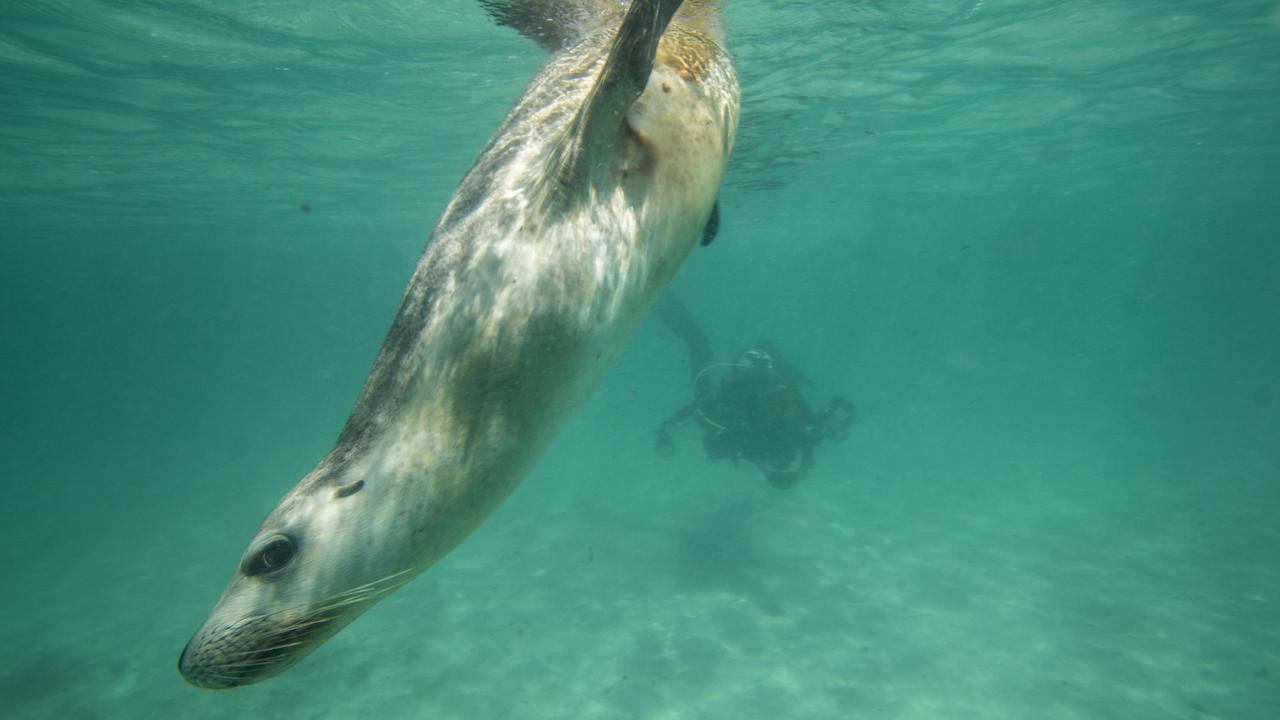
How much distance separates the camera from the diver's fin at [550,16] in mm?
6141

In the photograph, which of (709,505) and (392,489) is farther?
(709,505)

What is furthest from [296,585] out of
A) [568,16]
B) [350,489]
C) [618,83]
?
[568,16]

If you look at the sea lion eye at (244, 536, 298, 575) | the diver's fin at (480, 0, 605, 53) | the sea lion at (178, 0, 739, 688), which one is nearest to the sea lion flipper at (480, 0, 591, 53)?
the diver's fin at (480, 0, 605, 53)

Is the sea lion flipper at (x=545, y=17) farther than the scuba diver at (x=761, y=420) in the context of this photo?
No

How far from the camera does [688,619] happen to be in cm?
1029

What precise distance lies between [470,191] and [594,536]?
14.3 meters

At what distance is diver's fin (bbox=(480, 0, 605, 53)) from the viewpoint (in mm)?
6141

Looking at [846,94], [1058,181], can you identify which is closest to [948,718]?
[846,94]

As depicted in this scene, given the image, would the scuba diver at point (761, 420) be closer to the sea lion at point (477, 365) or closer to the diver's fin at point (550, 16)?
the diver's fin at point (550, 16)

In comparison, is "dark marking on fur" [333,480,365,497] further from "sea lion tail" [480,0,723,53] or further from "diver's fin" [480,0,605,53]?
"diver's fin" [480,0,605,53]

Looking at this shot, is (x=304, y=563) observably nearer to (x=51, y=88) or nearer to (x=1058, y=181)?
(x=51, y=88)

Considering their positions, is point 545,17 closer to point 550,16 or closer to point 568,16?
point 550,16

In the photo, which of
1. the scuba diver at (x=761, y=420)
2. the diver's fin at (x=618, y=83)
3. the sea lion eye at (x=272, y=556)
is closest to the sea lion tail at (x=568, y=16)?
the diver's fin at (x=618, y=83)

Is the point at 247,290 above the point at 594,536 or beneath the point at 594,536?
beneath
